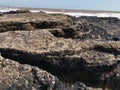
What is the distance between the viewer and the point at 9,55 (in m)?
5.83

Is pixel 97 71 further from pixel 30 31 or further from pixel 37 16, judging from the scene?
pixel 37 16

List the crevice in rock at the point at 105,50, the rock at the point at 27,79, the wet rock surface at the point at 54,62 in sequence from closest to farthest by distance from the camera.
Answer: the rock at the point at 27,79 < the wet rock surface at the point at 54,62 < the crevice in rock at the point at 105,50

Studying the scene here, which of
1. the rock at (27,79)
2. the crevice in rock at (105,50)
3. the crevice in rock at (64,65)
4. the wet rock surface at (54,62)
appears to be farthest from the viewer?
the crevice in rock at (105,50)

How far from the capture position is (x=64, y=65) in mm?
5777

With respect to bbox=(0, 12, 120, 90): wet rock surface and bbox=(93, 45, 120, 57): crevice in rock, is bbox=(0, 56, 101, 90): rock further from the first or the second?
bbox=(93, 45, 120, 57): crevice in rock

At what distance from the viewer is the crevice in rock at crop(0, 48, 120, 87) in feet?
18.8

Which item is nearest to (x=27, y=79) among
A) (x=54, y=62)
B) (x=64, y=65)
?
(x=54, y=62)

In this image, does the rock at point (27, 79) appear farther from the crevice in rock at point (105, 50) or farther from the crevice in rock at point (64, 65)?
the crevice in rock at point (105, 50)

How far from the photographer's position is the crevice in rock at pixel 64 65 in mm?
5719

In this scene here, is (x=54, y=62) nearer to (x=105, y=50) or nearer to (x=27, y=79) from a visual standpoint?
(x=27, y=79)

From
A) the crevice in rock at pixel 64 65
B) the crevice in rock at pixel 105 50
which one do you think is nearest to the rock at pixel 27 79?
the crevice in rock at pixel 64 65

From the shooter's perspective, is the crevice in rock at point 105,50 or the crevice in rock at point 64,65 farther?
the crevice in rock at point 105,50

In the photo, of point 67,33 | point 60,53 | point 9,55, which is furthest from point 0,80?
point 67,33

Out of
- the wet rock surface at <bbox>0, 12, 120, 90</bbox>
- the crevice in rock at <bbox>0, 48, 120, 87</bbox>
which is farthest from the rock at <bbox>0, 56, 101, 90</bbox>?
the crevice in rock at <bbox>0, 48, 120, 87</bbox>
